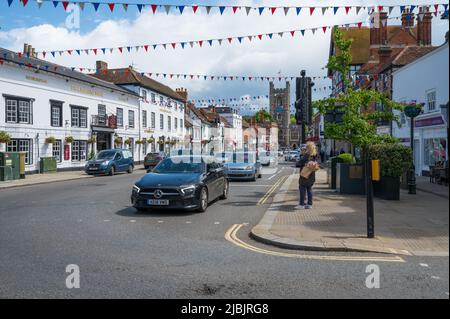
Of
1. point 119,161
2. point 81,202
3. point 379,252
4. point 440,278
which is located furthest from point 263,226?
point 119,161

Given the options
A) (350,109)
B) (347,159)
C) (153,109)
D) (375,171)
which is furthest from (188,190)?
(153,109)

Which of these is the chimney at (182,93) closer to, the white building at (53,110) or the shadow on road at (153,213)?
the white building at (53,110)

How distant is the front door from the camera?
36000mm

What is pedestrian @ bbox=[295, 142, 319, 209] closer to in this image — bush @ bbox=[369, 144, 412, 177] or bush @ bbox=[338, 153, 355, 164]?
bush @ bbox=[369, 144, 412, 177]

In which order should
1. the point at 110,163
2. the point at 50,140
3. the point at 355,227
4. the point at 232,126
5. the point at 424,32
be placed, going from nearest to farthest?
the point at 355,227 → the point at 110,163 → the point at 50,140 → the point at 424,32 → the point at 232,126

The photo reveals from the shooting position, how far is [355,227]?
26.6 ft

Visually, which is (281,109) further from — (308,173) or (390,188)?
(308,173)

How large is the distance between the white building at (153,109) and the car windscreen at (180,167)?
3060 centimetres

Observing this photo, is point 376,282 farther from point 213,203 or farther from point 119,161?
point 119,161

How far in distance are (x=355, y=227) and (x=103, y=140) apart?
31.9 m

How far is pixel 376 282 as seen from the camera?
4891 mm

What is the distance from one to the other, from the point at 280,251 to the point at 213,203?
579cm

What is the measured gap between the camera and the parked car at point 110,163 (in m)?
25.6

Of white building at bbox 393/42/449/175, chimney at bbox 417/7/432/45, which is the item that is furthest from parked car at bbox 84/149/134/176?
chimney at bbox 417/7/432/45
